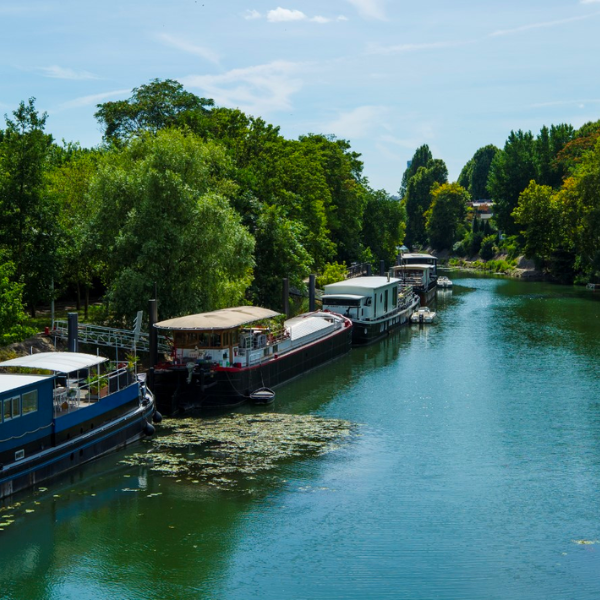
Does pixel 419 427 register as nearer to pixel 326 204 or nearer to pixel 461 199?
pixel 326 204

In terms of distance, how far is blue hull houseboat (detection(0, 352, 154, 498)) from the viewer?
29.6 metres

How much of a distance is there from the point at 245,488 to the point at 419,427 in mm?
12652

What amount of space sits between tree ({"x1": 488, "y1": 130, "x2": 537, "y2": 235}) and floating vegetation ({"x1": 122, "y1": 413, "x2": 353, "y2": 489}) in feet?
406

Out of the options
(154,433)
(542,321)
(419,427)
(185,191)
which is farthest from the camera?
(542,321)

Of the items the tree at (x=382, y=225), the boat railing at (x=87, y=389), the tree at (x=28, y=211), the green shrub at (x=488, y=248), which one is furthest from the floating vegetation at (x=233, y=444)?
the green shrub at (x=488, y=248)

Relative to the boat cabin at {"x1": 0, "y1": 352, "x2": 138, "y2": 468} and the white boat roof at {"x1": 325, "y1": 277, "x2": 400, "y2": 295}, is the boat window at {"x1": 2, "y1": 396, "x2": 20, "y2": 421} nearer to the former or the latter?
the boat cabin at {"x1": 0, "y1": 352, "x2": 138, "y2": 468}

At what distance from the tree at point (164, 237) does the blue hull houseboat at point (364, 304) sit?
1508 cm

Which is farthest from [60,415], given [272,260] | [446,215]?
[446,215]

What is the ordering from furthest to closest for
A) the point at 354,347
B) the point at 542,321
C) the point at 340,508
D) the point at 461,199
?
the point at 461,199, the point at 542,321, the point at 354,347, the point at 340,508

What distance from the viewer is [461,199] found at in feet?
614

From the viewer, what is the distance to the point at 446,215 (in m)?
A: 184

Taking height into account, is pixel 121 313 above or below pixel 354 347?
above

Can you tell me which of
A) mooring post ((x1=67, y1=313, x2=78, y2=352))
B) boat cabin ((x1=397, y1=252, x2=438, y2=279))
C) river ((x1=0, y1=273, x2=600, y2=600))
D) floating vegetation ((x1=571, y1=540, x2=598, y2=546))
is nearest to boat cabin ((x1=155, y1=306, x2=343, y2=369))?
river ((x1=0, y1=273, x2=600, y2=600))

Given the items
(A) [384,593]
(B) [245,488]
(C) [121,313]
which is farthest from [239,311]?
(A) [384,593]
